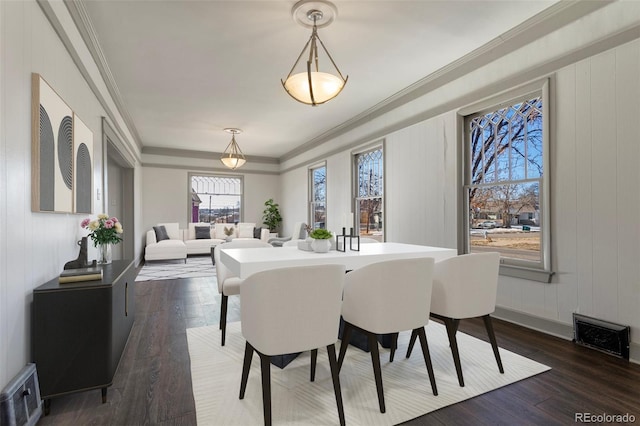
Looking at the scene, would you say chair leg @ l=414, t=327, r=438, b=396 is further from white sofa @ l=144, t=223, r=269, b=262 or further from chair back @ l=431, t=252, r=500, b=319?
white sofa @ l=144, t=223, r=269, b=262

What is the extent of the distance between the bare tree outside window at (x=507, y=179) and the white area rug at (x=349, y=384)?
121 centimetres

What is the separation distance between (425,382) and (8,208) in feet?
8.35

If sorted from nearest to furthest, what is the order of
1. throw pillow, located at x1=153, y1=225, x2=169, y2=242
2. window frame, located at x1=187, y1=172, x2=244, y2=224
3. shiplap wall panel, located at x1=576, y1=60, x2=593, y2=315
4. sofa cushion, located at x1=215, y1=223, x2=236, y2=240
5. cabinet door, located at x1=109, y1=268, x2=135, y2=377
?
cabinet door, located at x1=109, y1=268, x2=135, y2=377 → shiplap wall panel, located at x1=576, y1=60, x2=593, y2=315 → throw pillow, located at x1=153, y1=225, x2=169, y2=242 → sofa cushion, located at x1=215, y1=223, x2=236, y2=240 → window frame, located at x1=187, y1=172, x2=244, y2=224

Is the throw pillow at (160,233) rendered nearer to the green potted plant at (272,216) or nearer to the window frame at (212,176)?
the window frame at (212,176)

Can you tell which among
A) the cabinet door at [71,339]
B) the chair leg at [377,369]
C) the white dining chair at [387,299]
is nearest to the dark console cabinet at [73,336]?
the cabinet door at [71,339]

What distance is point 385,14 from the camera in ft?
9.22

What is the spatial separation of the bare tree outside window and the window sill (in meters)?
0.12

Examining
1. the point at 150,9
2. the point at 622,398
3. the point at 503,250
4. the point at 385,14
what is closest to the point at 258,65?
the point at 150,9

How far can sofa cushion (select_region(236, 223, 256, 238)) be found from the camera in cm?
895

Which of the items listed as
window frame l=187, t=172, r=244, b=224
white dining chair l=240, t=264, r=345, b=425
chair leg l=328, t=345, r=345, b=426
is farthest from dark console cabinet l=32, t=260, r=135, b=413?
window frame l=187, t=172, r=244, b=224

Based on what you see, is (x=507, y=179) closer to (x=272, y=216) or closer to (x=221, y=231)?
(x=272, y=216)

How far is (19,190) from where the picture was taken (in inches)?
68.5

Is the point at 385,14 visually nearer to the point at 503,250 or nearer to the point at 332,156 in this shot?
the point at 503,250

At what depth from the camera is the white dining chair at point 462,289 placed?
207 cm
